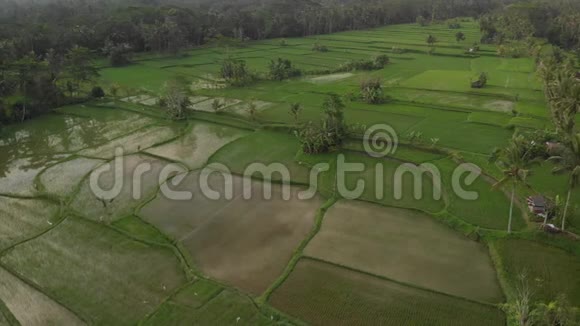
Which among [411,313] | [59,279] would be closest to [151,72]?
[59,279]

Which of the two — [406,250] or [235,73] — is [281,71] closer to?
[235,73]

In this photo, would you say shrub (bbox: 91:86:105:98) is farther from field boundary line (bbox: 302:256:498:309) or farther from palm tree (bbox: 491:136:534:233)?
palm tree (bbox: 491:136:534:233)

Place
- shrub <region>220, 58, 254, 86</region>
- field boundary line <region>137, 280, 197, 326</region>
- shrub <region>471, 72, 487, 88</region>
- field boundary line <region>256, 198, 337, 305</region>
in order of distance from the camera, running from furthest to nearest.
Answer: shrub <region>220, 58, 254, 86</region> < shrub <region>471, 72, 487, 88</region> < field boundary line <region>256, 198, 337, 305</region> < field boundary line <region>137, 280, 197, 326</region>

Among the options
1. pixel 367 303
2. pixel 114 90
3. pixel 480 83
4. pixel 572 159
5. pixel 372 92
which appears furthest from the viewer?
pixel 114 90

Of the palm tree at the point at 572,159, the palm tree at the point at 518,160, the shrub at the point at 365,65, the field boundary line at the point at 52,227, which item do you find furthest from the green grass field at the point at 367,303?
the shrub at the point at 365,65

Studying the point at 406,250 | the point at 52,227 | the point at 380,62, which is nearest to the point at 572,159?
the point at 406,250

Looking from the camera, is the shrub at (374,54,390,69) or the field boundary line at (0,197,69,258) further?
the shrub at (374,54,390,69)

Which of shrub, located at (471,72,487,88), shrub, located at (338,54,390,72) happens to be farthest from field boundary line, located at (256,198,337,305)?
shrub, located at (338,54,390,72)
